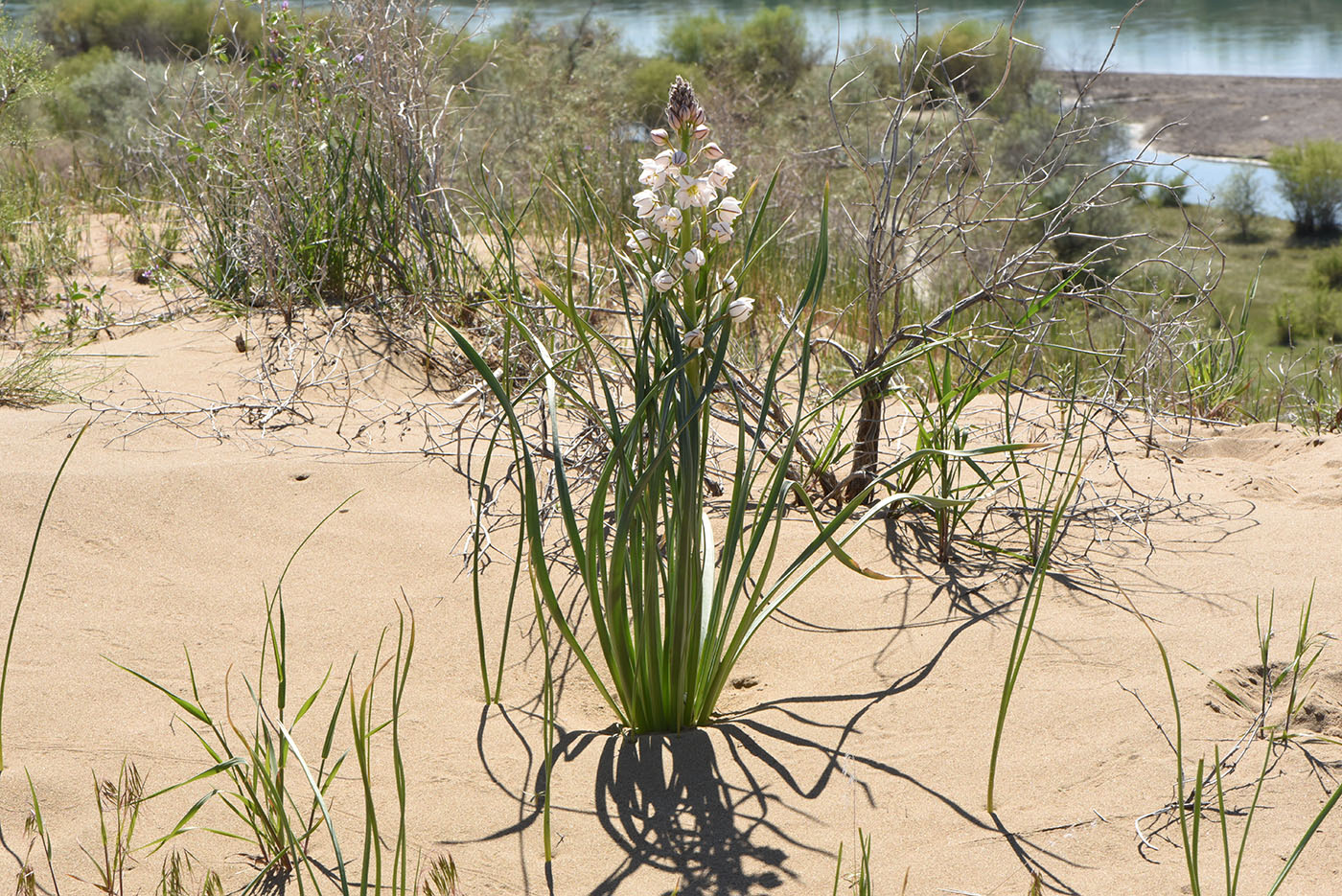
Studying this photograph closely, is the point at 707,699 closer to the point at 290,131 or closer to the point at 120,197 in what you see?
the point at 290,131

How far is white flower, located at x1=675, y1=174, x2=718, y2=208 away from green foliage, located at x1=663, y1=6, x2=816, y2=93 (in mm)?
15625

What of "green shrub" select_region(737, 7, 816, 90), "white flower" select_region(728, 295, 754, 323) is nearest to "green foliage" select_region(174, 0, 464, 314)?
"white flower" select_region(728, 295, 754, 323)

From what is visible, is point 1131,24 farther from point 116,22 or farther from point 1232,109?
point 116,22

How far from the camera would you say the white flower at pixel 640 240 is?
1.73m

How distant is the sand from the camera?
1651mm

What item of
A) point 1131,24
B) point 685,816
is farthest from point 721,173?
point 1131,24

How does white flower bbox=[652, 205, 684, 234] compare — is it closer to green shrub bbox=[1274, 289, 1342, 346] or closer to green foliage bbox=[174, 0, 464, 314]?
green foliage bbox=[174, 0, 464, 314]

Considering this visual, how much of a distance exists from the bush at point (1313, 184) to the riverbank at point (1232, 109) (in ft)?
4.64

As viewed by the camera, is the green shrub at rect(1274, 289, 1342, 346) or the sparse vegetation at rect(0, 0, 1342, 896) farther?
the green shrub at rect(1274, 289, 1342, 346)

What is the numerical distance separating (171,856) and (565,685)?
0.82 m

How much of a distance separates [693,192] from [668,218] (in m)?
0.05

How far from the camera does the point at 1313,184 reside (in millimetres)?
15391

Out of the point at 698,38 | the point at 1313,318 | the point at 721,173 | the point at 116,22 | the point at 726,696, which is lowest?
the point at 1313,318

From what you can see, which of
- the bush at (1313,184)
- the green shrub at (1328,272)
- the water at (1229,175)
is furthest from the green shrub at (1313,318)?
the water at (1229,175)
